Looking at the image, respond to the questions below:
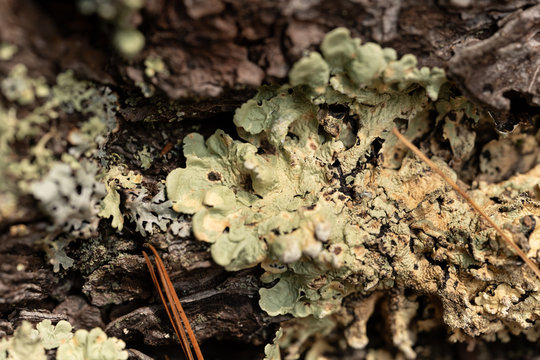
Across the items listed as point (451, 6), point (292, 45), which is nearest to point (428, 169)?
point (451, 6)

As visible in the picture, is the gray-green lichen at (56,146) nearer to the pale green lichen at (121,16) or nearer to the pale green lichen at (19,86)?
the pale green lichen at (19,86)

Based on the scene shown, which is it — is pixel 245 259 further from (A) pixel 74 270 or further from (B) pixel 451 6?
(B) pixel 451 6

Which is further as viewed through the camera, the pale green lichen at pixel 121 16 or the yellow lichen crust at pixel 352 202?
the yellow lichen crust at pixel 352 202

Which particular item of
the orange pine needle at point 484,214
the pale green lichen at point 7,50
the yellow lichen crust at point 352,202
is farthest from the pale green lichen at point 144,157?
the orange pine needle at point 484,214

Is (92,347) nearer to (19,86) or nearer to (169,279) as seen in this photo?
(169,279)

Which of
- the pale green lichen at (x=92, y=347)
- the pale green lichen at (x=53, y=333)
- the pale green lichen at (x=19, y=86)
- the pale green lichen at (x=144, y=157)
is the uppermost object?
the pale green lichen at (x=19, y=86)

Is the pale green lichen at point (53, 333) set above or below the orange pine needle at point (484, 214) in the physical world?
below

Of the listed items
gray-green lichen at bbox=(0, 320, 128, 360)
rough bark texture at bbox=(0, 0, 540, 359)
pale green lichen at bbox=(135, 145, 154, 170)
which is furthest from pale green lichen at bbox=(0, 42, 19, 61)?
gray-green lichen at bbox=(0, 320, 128, 360)

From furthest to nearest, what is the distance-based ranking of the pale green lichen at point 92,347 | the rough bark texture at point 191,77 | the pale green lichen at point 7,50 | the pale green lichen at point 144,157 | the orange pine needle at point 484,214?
the pale green lichen at point 144,157 < the pale green lichen at point 92,347 < the orange pine needle at point 484,214 < the rough bark texture at point 191,77 < the pale green lichen at point 7,50
